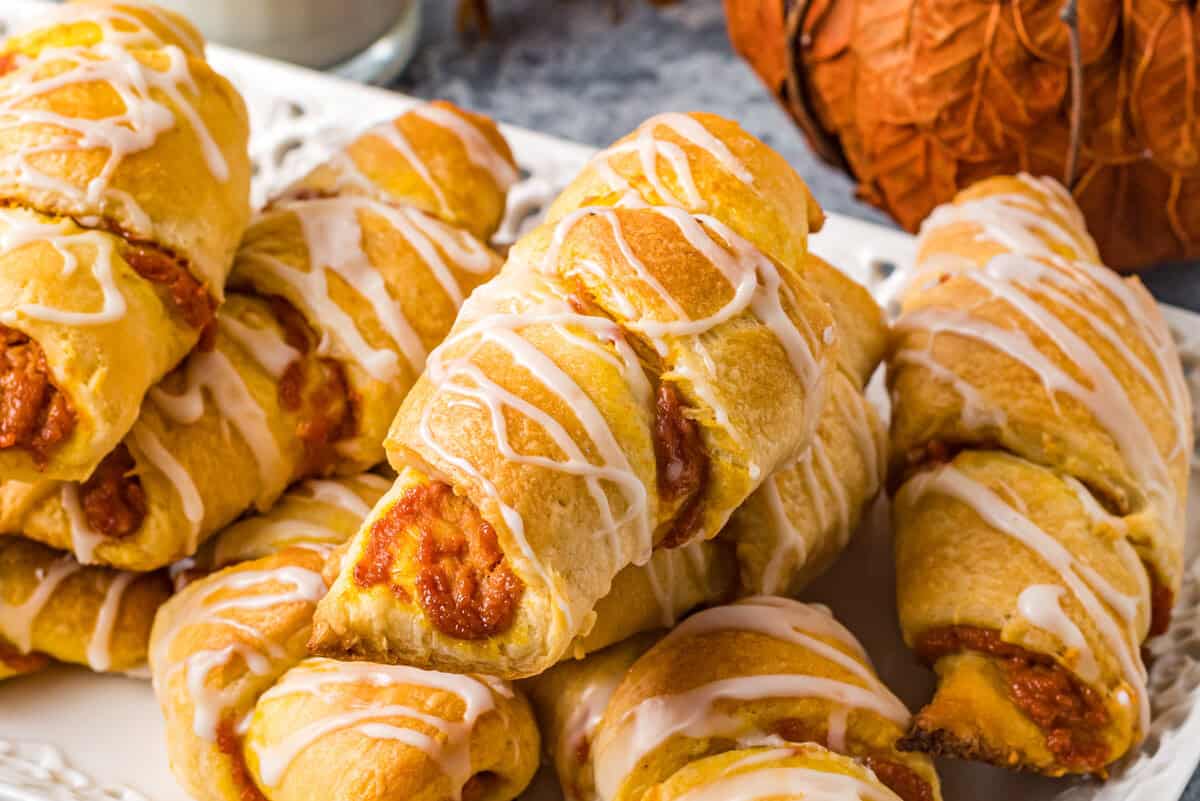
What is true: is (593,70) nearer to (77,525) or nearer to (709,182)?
(709,182)

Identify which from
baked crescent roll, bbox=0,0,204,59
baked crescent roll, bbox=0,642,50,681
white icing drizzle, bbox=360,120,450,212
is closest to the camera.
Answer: baked crescent roll, bbox=0,642,50,681

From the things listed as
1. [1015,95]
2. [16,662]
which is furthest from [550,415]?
[1015,95]

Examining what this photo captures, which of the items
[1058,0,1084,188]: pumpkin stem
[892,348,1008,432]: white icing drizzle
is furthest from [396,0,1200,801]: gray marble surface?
[892,348,1008,432]: white icing drizzle

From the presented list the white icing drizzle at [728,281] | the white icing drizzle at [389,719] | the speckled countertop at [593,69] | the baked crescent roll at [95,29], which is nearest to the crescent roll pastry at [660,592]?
the white icing drizzle at [389,719]

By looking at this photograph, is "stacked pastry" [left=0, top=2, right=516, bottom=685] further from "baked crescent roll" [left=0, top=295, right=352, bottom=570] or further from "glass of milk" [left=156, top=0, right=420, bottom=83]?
"glass of milk" [left=156, top=0, right=420, bottom=83]

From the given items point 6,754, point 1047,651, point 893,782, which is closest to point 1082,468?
point 1047,651

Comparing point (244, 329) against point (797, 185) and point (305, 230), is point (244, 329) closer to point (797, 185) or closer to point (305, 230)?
point (305, 230)
